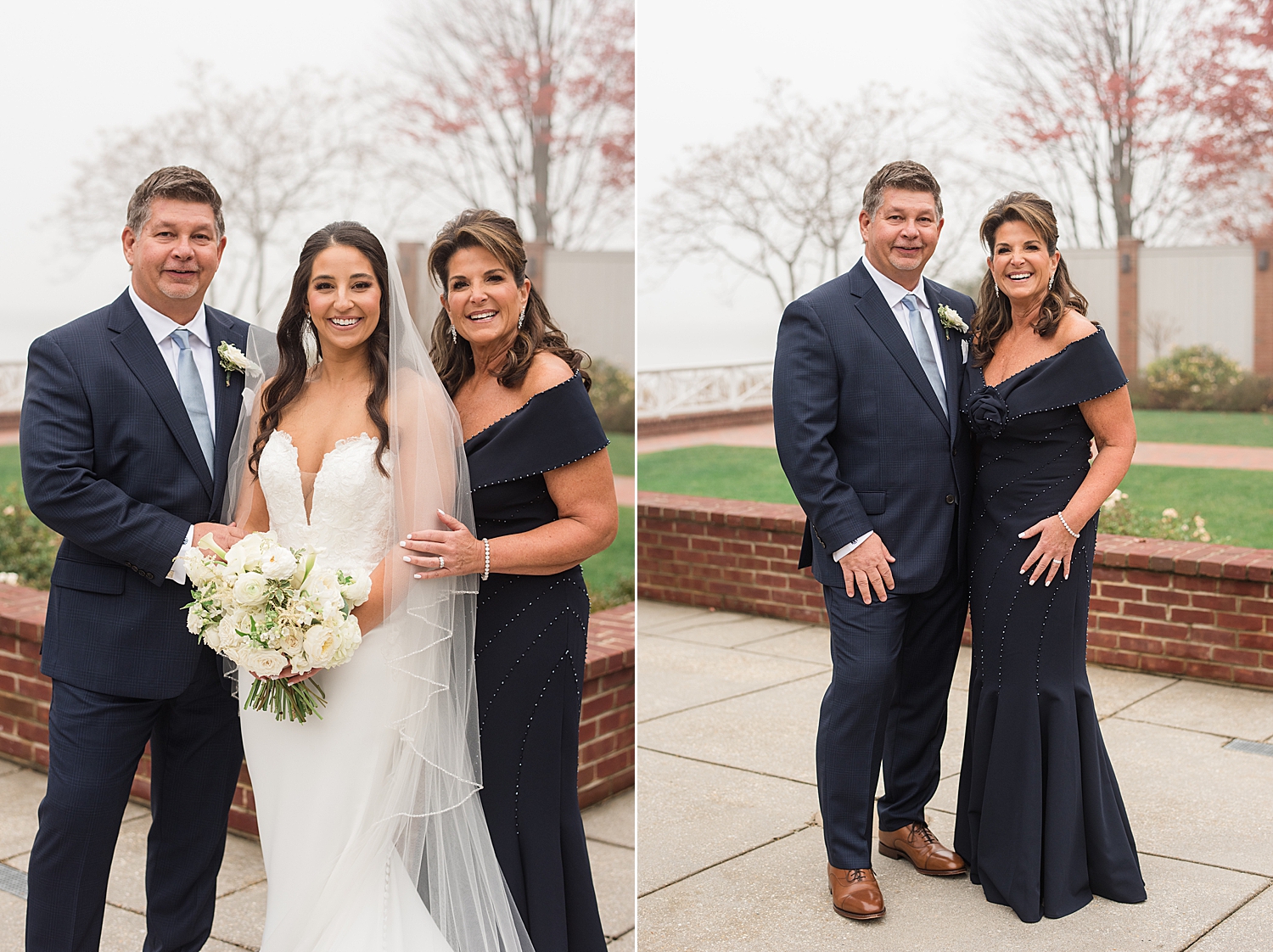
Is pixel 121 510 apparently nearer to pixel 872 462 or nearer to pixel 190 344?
pixel 190 344

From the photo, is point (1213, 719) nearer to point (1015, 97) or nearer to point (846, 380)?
point (846, 380)

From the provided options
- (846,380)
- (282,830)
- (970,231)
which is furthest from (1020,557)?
(970,231)

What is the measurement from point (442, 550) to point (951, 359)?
6.56ft

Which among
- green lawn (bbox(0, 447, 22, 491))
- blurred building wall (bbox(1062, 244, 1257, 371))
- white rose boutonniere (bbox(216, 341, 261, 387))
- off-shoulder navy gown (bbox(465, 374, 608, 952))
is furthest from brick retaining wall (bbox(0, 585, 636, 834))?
blurred building wall (bbox(1062, 244, 1257, 371))

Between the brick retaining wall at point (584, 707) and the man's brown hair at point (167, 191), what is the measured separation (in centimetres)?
233

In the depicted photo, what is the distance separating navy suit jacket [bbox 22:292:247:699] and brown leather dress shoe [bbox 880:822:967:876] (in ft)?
8.26

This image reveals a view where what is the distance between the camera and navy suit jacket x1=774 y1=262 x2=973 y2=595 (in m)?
3.88

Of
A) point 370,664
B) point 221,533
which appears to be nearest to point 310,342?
point 221,533

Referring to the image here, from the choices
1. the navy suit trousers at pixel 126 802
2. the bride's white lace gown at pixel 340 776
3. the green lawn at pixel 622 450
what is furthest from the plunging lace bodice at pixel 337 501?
the green lawn at pixel 622 450

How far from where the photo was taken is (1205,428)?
15664 millimetres

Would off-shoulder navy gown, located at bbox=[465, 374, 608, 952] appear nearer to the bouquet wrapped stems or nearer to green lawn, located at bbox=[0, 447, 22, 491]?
the bouquet wrapped stems

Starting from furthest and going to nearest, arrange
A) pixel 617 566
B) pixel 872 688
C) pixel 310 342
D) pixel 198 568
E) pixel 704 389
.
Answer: pixel 704 389 < pixel 617 566 < pixel 872 688 < pixel 310 342 < pixel 198 568

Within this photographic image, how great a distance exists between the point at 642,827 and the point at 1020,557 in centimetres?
187

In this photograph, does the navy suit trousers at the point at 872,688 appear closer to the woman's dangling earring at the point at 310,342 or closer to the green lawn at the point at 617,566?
the woman's dangling earring at the point at 310,342
